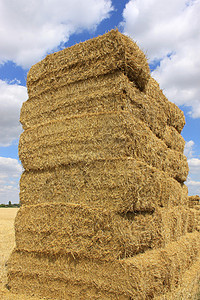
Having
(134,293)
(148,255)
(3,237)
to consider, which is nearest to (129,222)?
(148,255)

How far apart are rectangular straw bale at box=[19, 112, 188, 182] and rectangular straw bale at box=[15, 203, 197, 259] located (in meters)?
0.74

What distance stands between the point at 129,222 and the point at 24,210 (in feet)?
5.85

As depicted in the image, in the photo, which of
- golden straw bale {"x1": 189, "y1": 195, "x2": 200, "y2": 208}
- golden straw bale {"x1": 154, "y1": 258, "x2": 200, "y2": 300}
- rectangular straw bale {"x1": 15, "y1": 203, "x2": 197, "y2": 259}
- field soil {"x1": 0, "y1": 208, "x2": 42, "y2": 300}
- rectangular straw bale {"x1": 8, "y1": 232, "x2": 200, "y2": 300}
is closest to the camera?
rectangular straw bale {"x1": 8, "y1": 232, "x2": 200, "y2": 300}

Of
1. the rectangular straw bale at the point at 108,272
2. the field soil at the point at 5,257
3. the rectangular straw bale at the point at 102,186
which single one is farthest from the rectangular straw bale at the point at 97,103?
the field soil at the point at 5,257

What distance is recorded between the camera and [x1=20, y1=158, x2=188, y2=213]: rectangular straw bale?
351cm

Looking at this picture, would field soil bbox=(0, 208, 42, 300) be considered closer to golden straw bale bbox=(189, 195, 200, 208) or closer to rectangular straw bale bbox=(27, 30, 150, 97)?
rectangular straw bale bbox=(27, 30, 150, 97)

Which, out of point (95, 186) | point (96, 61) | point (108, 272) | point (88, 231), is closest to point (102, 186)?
point (95, 186)

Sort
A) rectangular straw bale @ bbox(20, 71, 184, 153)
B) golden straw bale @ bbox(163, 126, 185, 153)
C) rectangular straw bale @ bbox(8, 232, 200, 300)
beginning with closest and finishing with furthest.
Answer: rectangular straw bale @ bbox(8, 232, 200, 300) < rectangular straw bale @ bbox(20, 71, 184, 153) < golden straw bale @ bbox(163, 126, 185, 153)

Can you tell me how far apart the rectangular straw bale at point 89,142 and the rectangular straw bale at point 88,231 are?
0.74m

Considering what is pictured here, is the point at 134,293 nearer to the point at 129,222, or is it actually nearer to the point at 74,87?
the point at 129,222

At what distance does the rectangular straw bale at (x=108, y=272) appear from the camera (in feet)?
10.9

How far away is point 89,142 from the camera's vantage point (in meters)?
3.86

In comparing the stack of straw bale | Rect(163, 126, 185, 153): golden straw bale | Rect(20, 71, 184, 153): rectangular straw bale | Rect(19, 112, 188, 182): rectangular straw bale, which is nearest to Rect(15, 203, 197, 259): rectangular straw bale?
the stack of straw bale

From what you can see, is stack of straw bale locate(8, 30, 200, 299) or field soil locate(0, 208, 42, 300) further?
field soil locate(0, 208, 42, 300)
